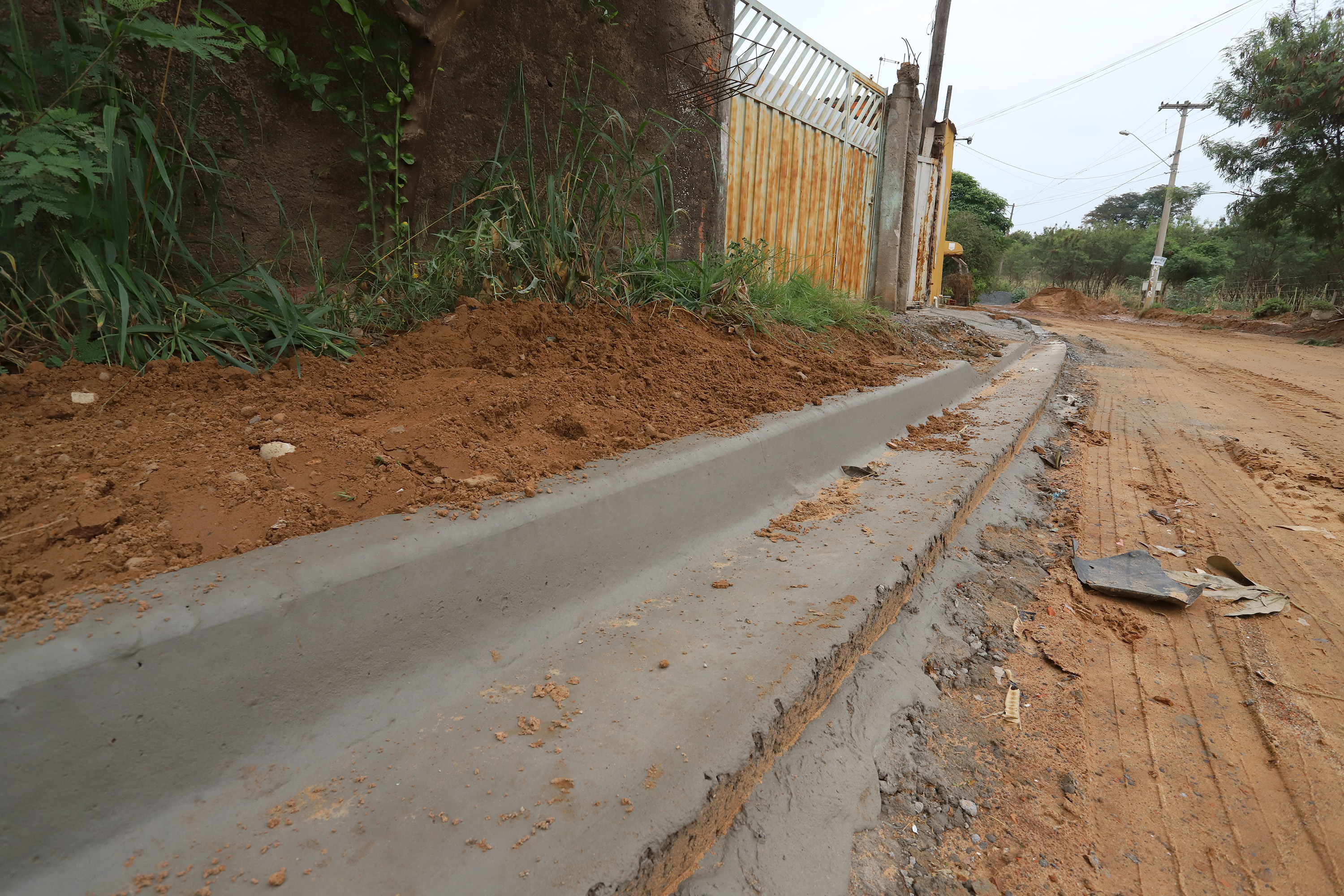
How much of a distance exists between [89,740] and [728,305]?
9.22 ft

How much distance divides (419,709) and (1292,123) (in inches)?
732

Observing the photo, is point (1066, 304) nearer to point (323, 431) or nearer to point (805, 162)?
point (805, 162)

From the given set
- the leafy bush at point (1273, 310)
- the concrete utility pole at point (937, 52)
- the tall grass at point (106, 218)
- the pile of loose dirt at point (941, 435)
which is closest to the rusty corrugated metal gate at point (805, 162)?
the pile of loose dirt at point (941, 435)

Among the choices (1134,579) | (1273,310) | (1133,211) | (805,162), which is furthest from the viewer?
(1133,211)

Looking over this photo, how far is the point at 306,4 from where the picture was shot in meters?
2.43

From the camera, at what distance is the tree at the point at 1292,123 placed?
1290 centimetres

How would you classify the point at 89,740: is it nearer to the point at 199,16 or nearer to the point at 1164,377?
the point at 199,16

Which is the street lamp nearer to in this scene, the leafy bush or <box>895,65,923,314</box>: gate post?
the leafy bush

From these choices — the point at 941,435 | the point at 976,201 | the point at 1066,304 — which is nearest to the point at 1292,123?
the point at 1066,304

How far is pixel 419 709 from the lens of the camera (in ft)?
3.99

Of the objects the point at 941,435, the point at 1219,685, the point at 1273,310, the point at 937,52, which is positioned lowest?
the point at 1219,685

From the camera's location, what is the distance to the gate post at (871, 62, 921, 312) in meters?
7.22

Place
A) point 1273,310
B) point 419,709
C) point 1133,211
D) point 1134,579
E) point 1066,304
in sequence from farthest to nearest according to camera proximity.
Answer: point 1133,211 < point 1066,304 < point 1273,310 < point 1134,579 < point 419,709

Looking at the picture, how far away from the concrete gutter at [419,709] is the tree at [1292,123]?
57.4 feet
